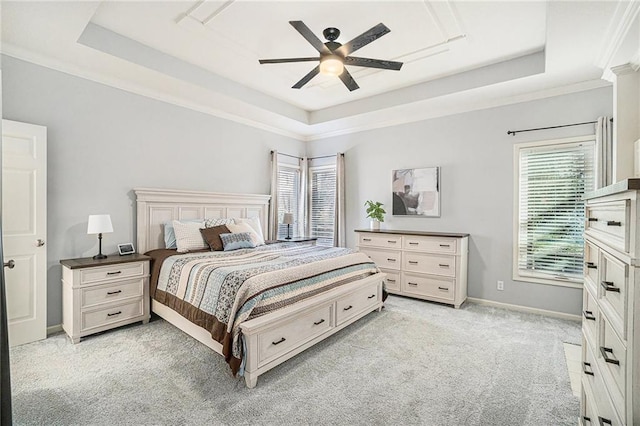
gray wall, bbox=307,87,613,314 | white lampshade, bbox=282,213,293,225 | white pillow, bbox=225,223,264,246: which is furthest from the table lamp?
gray wall, bbox=307,87,613,314

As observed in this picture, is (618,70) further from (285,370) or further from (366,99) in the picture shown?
(285,370)

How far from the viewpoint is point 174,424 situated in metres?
1.90

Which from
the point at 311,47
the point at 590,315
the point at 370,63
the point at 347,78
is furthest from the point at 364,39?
the point at 590,315

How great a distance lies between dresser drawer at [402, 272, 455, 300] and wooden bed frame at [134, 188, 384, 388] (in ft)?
2.64

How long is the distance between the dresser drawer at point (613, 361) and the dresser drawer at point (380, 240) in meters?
3.16

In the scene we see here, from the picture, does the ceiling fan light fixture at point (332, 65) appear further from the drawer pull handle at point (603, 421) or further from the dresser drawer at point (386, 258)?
the drawer pull handle at point (603, 421)

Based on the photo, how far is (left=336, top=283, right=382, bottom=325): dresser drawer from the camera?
3164mm

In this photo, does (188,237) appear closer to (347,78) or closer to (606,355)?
(347,78)

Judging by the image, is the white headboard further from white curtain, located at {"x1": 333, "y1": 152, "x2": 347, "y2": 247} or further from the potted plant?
the potted plant

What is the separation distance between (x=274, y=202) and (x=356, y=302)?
8.94 ft

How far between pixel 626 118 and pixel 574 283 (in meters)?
2.05

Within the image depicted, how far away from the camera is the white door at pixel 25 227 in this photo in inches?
112

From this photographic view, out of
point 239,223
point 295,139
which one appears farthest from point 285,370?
point 295,139

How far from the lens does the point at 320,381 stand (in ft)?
7.75
